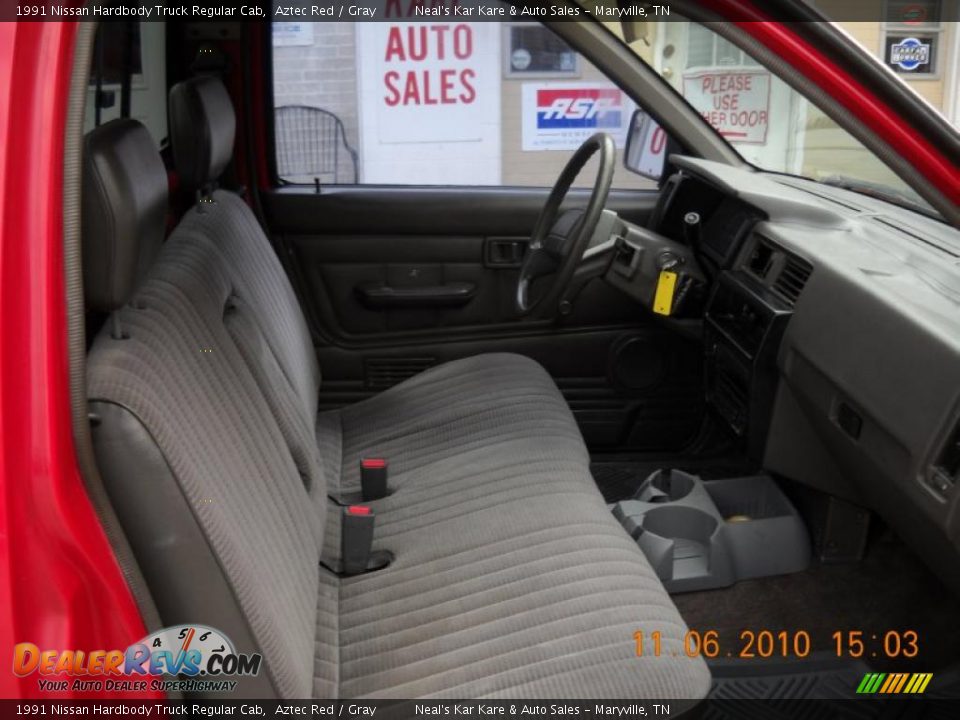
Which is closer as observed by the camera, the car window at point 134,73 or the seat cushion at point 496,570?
the seat cushion at point 496,570

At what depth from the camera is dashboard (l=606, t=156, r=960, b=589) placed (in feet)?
5.22

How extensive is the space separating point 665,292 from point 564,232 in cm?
28

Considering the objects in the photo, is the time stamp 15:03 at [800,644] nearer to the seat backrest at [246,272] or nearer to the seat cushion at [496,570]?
the seat cushion at [496,570]

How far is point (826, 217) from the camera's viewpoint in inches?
84.8

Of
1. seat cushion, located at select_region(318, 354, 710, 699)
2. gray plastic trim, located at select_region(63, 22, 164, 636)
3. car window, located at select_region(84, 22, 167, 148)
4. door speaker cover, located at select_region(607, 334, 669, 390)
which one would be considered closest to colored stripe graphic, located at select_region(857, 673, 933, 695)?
seat cushion, located at select_region(318, 354, 710, 699)

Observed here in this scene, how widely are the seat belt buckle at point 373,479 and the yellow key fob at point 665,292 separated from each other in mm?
767

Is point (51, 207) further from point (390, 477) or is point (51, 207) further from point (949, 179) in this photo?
point (390, 477)

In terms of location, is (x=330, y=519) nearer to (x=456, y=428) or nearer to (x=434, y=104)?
(x=456, y=428)

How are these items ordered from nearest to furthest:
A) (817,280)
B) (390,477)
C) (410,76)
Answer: (817,280) → (390,477) → (410,76)

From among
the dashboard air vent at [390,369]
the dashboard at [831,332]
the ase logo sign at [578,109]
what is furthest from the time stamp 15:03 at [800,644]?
the ase logo sign at [578,109]

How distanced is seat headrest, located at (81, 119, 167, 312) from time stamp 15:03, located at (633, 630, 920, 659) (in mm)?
1349

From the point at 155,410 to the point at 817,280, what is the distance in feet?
4.11

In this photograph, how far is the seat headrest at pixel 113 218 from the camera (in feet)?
3.71

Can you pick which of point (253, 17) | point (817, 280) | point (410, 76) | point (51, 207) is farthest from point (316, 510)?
point (410, 76)
